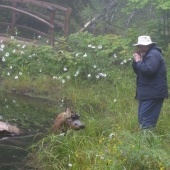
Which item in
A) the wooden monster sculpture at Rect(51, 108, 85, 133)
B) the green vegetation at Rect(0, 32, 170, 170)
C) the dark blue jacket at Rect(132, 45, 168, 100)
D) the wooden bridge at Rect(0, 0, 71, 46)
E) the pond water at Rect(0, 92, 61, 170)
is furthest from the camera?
the wooden bridge at Rect(0, 0, 71, 46)

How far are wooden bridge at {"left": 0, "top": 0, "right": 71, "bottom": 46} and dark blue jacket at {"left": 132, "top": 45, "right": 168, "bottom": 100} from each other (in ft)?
22.5

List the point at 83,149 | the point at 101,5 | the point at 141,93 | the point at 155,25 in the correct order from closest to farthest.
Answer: the point at 83,149, the point at 141,93, the point at 155,25, the point at 101,5

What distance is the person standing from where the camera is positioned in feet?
24.2

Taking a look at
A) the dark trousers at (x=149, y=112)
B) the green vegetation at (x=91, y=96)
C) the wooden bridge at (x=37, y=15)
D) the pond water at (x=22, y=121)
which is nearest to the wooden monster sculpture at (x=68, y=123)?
the green vegetation at (x=91, y=96)

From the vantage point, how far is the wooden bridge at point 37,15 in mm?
14469

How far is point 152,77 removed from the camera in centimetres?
743

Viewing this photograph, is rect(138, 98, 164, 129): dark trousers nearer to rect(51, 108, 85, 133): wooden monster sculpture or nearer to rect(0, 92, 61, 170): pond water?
rect(51, 108, 85, 133): wooden monster sculpture

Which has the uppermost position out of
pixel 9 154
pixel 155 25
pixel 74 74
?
pixel 155 25

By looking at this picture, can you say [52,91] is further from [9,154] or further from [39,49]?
[9,154]

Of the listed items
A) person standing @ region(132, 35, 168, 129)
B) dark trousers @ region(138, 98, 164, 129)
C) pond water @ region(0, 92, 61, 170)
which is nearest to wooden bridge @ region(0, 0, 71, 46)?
pond water @ region(0, 92, 61, 170)

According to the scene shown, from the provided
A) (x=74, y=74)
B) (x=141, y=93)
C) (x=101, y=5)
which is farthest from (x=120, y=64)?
(x=101, y=5)

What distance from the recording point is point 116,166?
5.95 meters

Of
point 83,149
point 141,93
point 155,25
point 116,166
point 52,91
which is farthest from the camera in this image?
point 155,25

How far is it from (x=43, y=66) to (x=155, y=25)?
367cm
